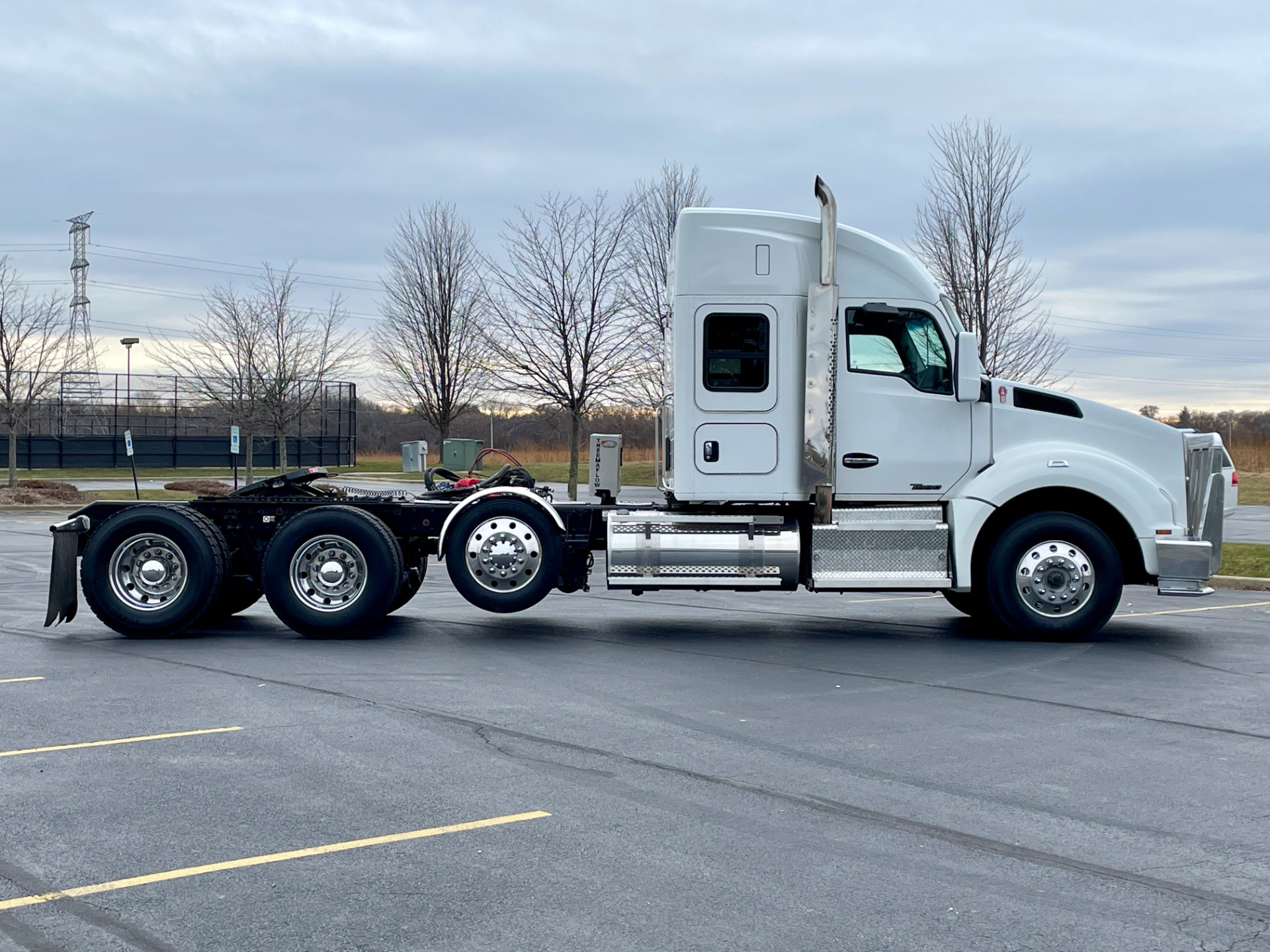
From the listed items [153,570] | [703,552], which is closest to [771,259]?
[703,552]

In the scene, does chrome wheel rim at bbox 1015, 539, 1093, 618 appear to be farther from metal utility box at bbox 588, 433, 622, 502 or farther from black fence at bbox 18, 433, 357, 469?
black fence at bbox 18, 433, 357, 469

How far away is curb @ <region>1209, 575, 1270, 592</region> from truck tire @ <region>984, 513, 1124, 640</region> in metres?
5.91

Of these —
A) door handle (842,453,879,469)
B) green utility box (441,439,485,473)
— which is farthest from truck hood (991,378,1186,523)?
green utility box (441,439,485,473)

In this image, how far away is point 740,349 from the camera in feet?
36.6

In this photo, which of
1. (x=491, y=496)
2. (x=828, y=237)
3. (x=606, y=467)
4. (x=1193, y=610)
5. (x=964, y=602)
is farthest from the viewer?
(x=1193, y=610)

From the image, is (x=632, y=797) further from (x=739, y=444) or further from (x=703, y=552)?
(x=739, y=444)

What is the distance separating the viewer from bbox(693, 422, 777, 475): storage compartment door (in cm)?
1116

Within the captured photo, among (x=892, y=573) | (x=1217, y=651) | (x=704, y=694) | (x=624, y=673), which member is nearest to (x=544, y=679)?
(x=624, y=673)

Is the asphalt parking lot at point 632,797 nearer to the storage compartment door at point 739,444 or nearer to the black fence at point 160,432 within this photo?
the storage compartment door at point 739,444

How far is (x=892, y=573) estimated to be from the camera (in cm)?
1103

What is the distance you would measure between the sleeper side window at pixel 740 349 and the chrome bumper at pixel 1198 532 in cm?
373

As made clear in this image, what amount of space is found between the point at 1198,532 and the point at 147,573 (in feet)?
30.6

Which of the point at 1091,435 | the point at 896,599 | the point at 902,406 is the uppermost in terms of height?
the point at 902,406

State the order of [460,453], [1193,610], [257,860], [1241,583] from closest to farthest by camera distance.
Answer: [257,860] < [1193,610] < [460,453] < [1241,583]
